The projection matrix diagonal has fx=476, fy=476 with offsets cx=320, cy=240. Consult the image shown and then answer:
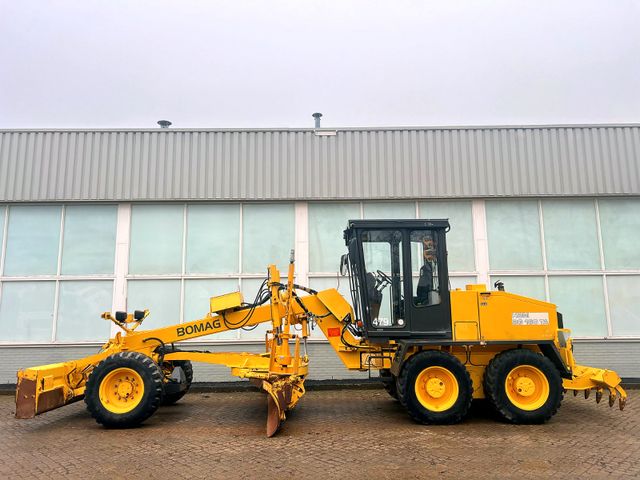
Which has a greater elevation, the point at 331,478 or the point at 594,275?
the point at 594,275

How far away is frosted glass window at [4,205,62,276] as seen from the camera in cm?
1185

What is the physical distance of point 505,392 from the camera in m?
7.35

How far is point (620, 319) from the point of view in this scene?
1169 cm

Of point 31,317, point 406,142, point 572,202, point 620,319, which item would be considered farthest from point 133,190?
point 620,319

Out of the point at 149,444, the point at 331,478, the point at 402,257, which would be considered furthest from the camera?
the point at 402,257

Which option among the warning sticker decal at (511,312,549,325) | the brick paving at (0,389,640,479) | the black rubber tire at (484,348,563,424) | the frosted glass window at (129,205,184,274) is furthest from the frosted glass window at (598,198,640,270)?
the frosted glass window at (129,205,184,274)

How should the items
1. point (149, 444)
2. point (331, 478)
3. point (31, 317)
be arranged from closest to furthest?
point (331, 478) → point (149, 444) → point (31, 317)

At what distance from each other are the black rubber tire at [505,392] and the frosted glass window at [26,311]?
1016cm

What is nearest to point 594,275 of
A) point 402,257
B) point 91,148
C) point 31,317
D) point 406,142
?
point 406,142

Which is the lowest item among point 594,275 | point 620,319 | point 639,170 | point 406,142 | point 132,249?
point 620,319

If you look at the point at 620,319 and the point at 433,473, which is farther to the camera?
the point at 620,319

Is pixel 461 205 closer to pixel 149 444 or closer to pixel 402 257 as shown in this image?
pixel 402 257

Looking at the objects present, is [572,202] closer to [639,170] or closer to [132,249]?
[639,170]

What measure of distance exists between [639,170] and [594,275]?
2928 millimetres
